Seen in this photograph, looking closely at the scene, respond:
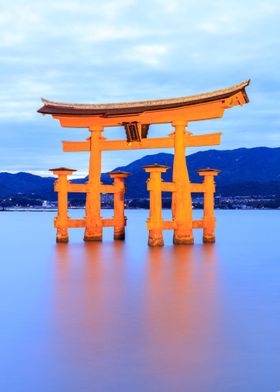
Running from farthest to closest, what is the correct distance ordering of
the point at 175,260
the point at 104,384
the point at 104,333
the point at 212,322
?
the point at 175,260 → the point at 212,322 → the point at 104,333 → the point at 104,384

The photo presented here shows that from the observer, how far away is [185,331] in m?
9.49

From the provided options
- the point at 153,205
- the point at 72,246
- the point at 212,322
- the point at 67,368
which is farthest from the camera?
the point at 72,246

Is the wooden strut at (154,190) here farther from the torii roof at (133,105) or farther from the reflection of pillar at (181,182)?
the torii roof at (133,105)

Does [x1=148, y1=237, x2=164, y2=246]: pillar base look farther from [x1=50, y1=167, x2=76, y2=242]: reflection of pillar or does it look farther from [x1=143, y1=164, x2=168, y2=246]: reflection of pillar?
[x1=50, y1=167, x2=76, y2=242]: reflection of pillar

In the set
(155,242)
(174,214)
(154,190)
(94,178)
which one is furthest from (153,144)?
(155,242)

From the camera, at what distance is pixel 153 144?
835 inches

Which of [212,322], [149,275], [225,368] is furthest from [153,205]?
[225,368]

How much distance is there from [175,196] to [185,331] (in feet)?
39.6

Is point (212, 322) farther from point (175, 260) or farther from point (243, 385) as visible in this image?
point (175, 260)

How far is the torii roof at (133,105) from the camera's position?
62.0 feet

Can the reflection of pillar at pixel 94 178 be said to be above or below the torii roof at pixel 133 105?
below

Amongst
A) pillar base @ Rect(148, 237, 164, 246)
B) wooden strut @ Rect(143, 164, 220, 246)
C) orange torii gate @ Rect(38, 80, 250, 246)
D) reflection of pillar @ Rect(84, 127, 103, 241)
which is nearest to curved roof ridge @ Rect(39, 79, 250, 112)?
orange torii gate @ Rect(38, 80, 250, 246)

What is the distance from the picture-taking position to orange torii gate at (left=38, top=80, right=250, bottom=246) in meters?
19.6

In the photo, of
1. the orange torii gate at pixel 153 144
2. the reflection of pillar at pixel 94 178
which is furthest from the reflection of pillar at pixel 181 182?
the reflection of pillar at pixel 94 178
